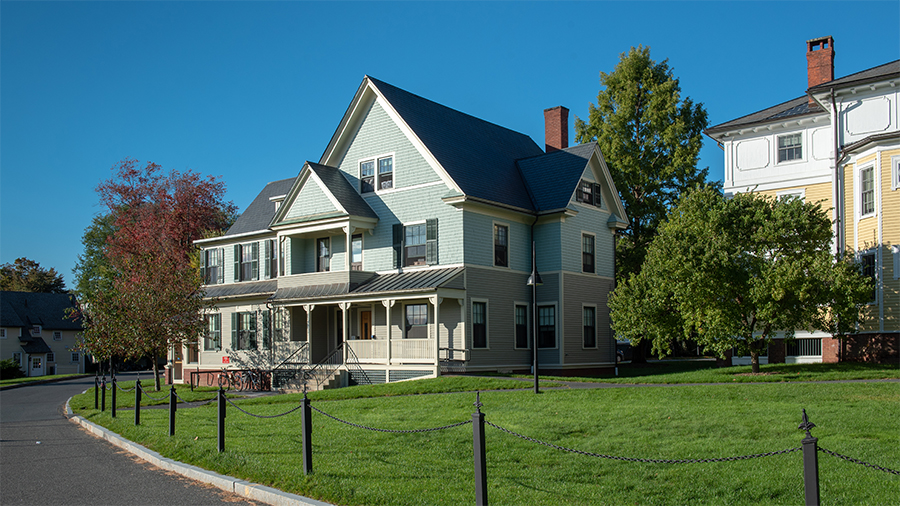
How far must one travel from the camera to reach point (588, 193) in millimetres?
31484

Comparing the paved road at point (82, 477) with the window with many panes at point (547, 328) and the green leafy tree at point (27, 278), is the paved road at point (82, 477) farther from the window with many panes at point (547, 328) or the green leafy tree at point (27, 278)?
the green leafy tree at point (27, 278)

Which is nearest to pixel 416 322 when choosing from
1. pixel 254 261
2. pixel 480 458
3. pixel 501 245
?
pixel 501 245

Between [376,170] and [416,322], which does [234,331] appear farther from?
[416,322]

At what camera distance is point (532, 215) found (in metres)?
29.7

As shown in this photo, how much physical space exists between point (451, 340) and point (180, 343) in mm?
13219

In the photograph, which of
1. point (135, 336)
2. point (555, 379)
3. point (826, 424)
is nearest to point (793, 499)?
point (826, 424)

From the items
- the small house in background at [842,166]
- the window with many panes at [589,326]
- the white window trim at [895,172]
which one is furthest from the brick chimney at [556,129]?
the white window trim at [895,172]

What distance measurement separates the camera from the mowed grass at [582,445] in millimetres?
8344

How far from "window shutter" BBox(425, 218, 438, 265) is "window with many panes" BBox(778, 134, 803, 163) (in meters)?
14.7

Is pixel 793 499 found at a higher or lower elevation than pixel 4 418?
higher

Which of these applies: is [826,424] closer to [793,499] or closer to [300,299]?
[793,499]

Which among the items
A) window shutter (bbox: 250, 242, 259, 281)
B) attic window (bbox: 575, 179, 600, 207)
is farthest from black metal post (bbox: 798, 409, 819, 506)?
window shutter (bbox: 250, 242, 259, 281)

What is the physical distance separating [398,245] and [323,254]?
460cm

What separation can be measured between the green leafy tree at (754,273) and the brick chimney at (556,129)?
12.7m
